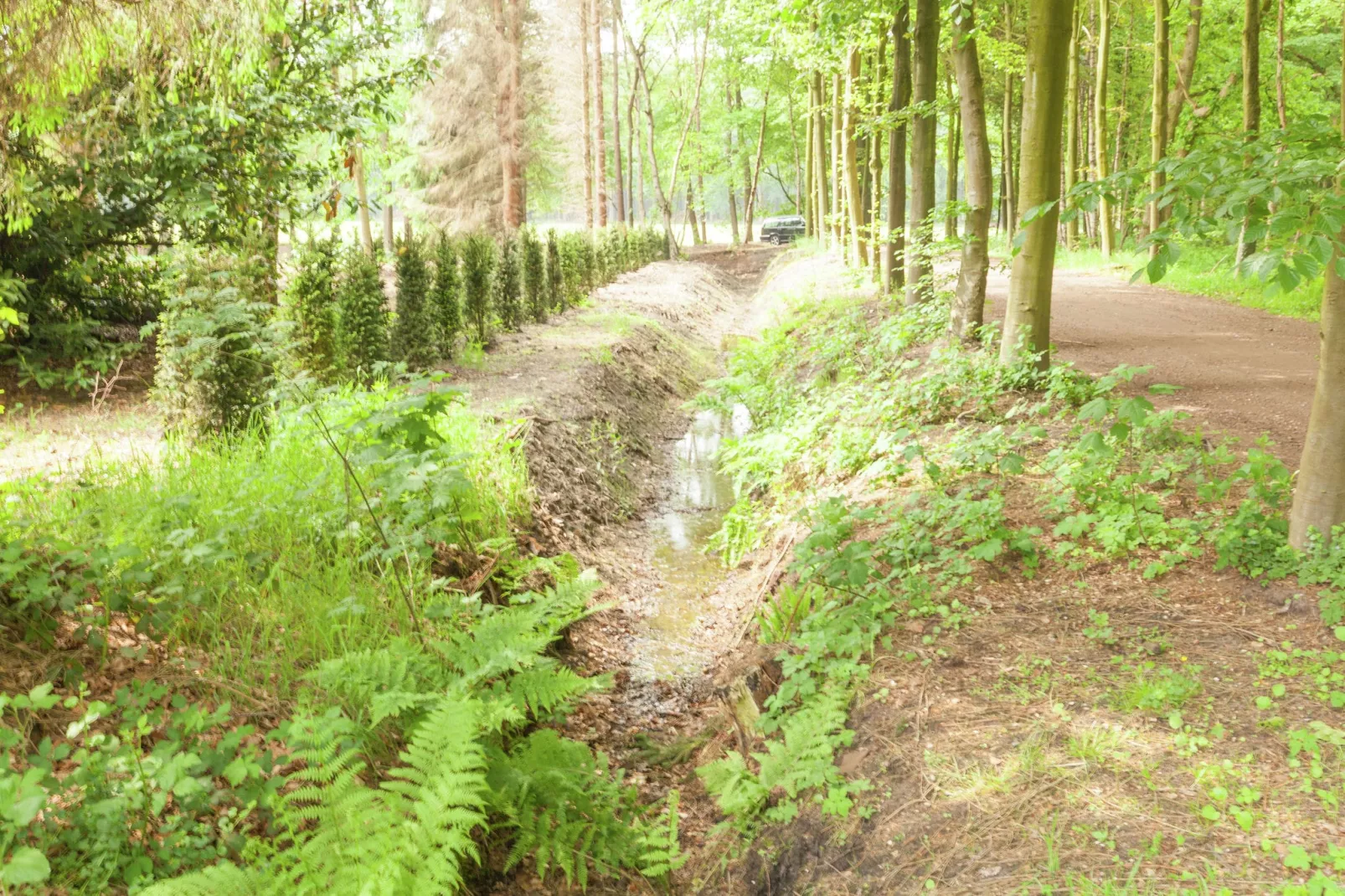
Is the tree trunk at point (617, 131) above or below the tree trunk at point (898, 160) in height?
above

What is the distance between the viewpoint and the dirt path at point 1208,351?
631cm

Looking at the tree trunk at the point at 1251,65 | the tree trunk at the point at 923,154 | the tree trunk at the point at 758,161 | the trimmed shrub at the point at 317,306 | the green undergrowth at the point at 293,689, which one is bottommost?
the green undergrowth at the point at 293,689

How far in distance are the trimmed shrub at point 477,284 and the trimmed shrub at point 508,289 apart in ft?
2.36

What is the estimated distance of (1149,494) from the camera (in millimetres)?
4453

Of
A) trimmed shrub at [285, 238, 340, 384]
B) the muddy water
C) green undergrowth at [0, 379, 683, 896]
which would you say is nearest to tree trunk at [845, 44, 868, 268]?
the muddy water

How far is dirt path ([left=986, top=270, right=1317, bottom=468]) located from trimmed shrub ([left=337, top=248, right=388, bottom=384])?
23.7 feet

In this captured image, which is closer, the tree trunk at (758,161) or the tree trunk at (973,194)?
the tree trunk at (973,194)

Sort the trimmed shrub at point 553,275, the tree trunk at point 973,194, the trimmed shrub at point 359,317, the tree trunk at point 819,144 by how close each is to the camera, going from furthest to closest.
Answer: the tree trunk at point 819,144, the trimmed shrub at point 553,275, the trimmed shrub at point 359,317, the tree trunk at point 973,194

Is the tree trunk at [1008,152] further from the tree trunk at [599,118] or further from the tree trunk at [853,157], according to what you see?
the tree trunk at [599,118]

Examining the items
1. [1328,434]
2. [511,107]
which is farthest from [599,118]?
[1328,434]

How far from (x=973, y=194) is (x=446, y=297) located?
7.02m

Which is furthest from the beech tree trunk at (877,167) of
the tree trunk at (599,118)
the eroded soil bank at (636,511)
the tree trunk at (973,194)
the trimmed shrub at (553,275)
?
the tree trunk at (599,118)

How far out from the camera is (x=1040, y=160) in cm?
645

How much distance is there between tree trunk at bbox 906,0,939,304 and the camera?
9.25 metres
